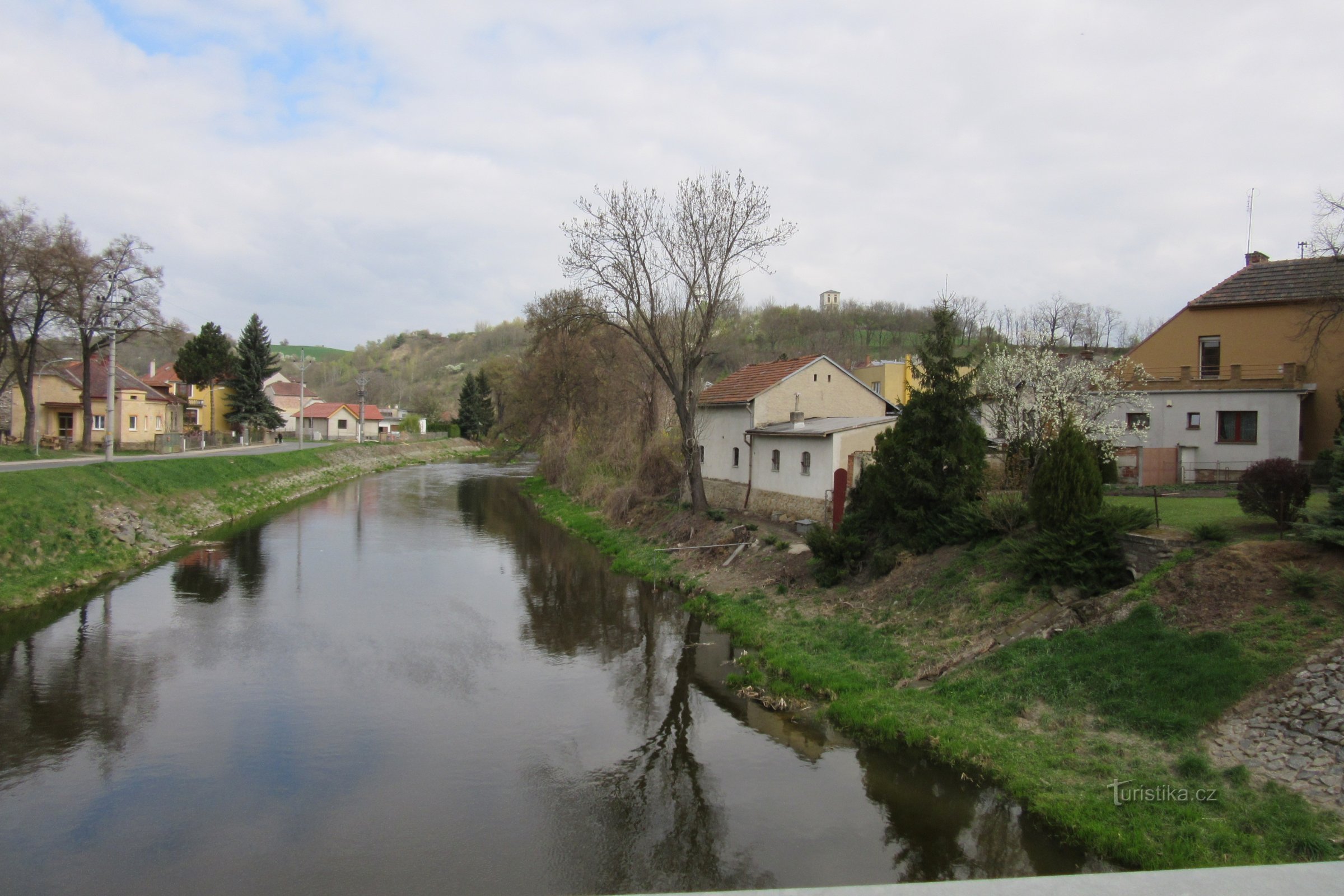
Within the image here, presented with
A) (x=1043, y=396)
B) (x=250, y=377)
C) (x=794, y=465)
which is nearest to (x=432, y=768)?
(x=1043, y=396)

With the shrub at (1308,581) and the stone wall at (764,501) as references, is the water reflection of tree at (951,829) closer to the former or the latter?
the shrub at (1308,581)

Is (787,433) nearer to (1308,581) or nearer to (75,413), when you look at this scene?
(1308,581)

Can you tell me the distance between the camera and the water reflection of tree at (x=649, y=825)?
7.80m

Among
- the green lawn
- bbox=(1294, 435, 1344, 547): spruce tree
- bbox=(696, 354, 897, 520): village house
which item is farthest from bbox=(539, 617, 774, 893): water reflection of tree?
bbox=(696, 354, 897, 520): village house

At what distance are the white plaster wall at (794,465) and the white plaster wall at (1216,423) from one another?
31.0ft

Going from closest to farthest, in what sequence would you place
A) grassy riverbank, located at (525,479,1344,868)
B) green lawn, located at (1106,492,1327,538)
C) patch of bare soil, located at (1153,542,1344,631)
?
1. grassy riverbank, located at (525,479,1344,868)
2. patch of bare soil, located at (1153,542,1344,631)
3. green lawn, located at (1106,492,1327,538)

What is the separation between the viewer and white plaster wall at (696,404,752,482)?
29.6 m

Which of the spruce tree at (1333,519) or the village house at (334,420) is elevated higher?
the village house at (334,420)

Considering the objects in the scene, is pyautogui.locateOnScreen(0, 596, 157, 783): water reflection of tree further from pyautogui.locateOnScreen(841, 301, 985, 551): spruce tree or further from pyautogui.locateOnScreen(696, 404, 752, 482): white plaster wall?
pyautogui.locateOnScreen(696, 404, 752, 482): white plaster wall

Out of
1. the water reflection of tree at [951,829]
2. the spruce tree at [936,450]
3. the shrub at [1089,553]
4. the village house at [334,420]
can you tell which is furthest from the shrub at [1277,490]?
the village house at [334,420]

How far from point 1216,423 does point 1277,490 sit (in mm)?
14454

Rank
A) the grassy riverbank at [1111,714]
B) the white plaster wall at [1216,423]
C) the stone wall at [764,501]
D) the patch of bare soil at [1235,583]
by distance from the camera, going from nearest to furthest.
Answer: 1. the grassy riverbank at [1111,714]
2. the patch of bare soil at [1235,583]
3. the white plaster wall at [1216,423]
4. the stone wall at [764,501]

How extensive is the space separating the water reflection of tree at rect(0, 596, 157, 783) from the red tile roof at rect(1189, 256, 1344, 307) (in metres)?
30.3

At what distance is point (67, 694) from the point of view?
41.5 feet
